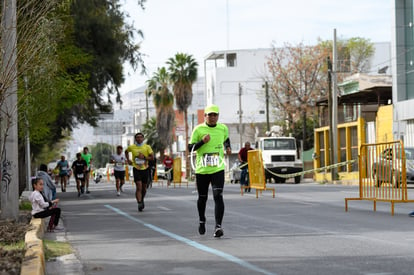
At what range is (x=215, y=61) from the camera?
104 meters

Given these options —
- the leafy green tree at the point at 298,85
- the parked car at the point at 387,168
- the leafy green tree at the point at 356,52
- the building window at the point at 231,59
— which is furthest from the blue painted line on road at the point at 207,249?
the building window at the point at 231,59

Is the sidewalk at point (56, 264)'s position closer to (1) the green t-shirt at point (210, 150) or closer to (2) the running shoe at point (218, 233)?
(2) the running shoe at point (218, 233)

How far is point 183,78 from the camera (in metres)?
78.8

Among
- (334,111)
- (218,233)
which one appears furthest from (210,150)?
(334,111)

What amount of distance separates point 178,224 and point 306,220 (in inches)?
88.0

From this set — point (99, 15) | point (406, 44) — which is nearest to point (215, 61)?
point (406, 44)

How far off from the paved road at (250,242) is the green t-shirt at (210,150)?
0.99m

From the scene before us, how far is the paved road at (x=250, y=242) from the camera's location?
8938 millimetres

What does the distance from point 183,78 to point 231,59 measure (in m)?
23.1

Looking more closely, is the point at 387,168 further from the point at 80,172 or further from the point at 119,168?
the point at 80,172

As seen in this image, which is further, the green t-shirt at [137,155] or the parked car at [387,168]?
the green t-shirt at [137,155]

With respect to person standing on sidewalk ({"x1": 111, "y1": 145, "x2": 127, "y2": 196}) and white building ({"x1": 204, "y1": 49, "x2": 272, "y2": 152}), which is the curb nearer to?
person standing on sidewalk ({"x1": 111, "y1": 145, "x2": 127, "y2": 196})

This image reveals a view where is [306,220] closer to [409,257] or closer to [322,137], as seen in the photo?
[409,257]

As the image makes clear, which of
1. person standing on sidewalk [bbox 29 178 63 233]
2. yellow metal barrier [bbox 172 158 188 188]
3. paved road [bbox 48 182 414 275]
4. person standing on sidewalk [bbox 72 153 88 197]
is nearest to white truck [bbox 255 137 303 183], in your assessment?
yellow metal barrier [bbox 172 158 188 188]
